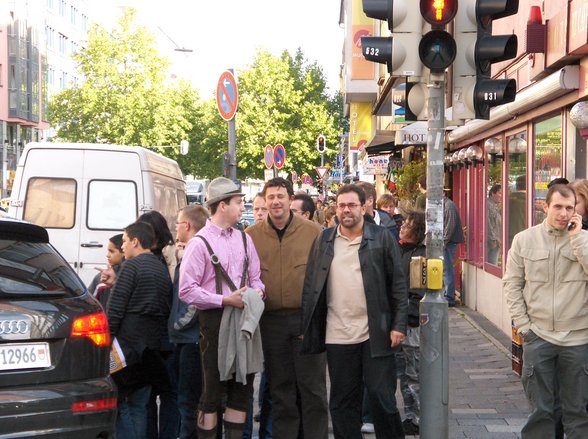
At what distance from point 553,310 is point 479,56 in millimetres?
1791

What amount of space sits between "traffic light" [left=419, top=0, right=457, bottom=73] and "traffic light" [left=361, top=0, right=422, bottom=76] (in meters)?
0.11

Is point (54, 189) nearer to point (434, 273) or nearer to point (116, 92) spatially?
point (434, 273)

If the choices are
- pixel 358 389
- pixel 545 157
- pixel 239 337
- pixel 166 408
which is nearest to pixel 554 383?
pixel 358 389

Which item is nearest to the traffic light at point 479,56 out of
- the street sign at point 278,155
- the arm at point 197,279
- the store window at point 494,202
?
the arm at point 197,279

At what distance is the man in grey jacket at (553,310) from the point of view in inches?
268

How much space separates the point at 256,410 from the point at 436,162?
321 cm

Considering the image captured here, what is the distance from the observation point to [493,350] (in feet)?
42.2

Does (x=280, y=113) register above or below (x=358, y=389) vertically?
above

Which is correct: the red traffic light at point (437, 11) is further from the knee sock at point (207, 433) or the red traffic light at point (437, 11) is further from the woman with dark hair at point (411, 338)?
the knee sock at point (207, 433)

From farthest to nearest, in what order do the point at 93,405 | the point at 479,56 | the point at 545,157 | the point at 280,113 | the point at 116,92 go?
the point at 116,92, the point at 280,113, the point at 545,157, the point at 479,56, the point at 93,405

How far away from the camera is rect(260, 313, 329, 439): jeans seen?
292 inches

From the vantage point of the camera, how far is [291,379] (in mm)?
7504

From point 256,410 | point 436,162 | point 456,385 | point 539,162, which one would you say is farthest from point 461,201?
point 436,162

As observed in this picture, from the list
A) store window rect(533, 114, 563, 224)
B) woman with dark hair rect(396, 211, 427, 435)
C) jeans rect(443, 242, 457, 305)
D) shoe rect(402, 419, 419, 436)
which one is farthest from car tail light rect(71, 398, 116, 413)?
jeans rect(443, 242, 457, 305)
